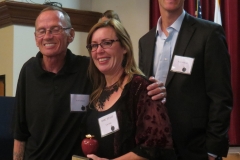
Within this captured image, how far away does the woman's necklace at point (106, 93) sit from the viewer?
1.72 m

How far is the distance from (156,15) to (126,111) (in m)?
2.19

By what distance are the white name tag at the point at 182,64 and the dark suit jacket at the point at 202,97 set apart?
2cm

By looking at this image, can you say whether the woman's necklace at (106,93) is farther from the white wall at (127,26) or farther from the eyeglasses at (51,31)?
the white wall at (127,26)

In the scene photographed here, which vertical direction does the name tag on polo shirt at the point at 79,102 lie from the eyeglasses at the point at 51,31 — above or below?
→ below

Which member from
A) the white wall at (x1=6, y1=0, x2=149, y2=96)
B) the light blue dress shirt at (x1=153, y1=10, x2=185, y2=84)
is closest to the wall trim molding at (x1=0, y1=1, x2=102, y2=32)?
the white wall at (x1=6, y1=0, x2=149, y2=96)

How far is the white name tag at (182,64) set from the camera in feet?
6.35

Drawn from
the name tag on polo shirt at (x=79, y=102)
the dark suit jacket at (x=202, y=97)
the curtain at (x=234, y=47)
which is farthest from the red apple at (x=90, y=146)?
the curtain at (x=234, y=47)

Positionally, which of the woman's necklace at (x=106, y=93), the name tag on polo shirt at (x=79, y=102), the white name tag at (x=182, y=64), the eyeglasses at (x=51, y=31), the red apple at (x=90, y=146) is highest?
the eyeglasses at (x=51, y=31)

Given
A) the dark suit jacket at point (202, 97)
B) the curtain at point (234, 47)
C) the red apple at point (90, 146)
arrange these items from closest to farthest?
the red apple at point (90, 146) → the dark suit jacket at point (202, 97) → the curtain at point (234, 47)

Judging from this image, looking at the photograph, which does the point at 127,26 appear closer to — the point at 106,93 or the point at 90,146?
the point at 106,93

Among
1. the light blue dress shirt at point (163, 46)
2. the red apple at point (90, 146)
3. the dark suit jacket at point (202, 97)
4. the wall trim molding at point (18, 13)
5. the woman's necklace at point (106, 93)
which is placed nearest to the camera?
the red apple at point (90, 146)

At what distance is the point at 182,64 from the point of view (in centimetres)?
196

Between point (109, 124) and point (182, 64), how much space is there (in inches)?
22.2

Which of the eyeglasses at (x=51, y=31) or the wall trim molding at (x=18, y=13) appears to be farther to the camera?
the wall trim molding at (x=18, y=13)
